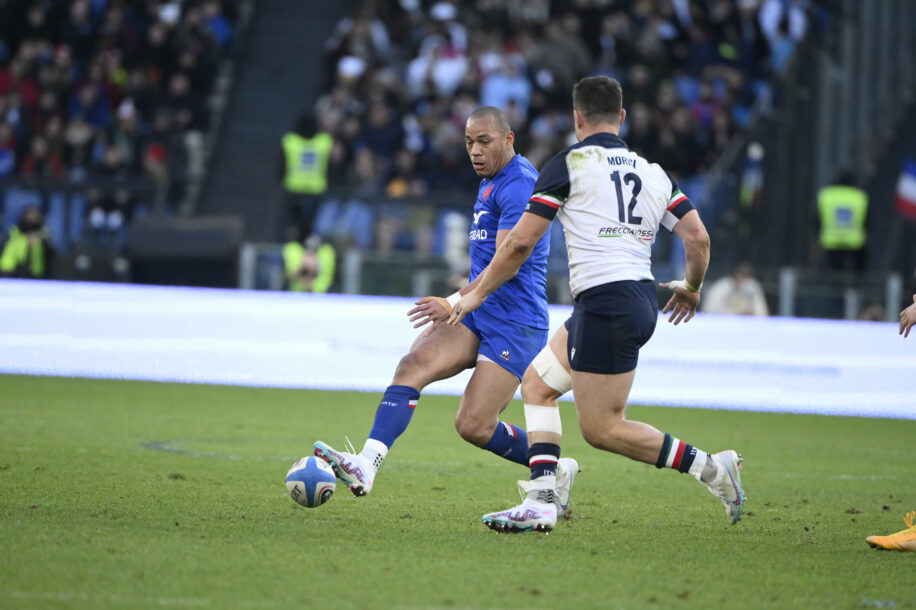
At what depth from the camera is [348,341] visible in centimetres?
1435

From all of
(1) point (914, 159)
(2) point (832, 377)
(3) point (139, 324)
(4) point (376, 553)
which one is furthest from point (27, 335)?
(1) point (914, 159)

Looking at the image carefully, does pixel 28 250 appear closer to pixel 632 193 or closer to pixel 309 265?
pixel 309 265

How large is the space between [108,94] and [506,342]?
17095 mm

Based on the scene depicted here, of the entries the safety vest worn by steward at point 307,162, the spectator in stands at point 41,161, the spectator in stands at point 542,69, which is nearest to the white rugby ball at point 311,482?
the spectator in stands at point 542,69

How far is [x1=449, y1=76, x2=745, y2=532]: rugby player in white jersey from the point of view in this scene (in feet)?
21.3

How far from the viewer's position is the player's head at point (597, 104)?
261 inches

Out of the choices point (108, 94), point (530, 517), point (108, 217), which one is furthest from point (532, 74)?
point (530, 517)

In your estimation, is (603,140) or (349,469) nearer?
(603,140)

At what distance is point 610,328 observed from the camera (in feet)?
21.3

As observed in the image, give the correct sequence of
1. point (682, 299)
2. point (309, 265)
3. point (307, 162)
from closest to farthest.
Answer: point (682, 299) → point (309, 265) → point (307, 162)

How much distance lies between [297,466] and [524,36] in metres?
17.5

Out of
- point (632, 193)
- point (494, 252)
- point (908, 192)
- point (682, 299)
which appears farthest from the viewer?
point (908, 192)

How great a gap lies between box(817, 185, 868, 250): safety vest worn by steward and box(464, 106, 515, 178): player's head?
12.1 m

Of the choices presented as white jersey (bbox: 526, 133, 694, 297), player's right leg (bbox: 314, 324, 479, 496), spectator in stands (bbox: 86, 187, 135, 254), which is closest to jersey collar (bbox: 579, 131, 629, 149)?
white jersey (bbox: 526, 133, 694, 297)
